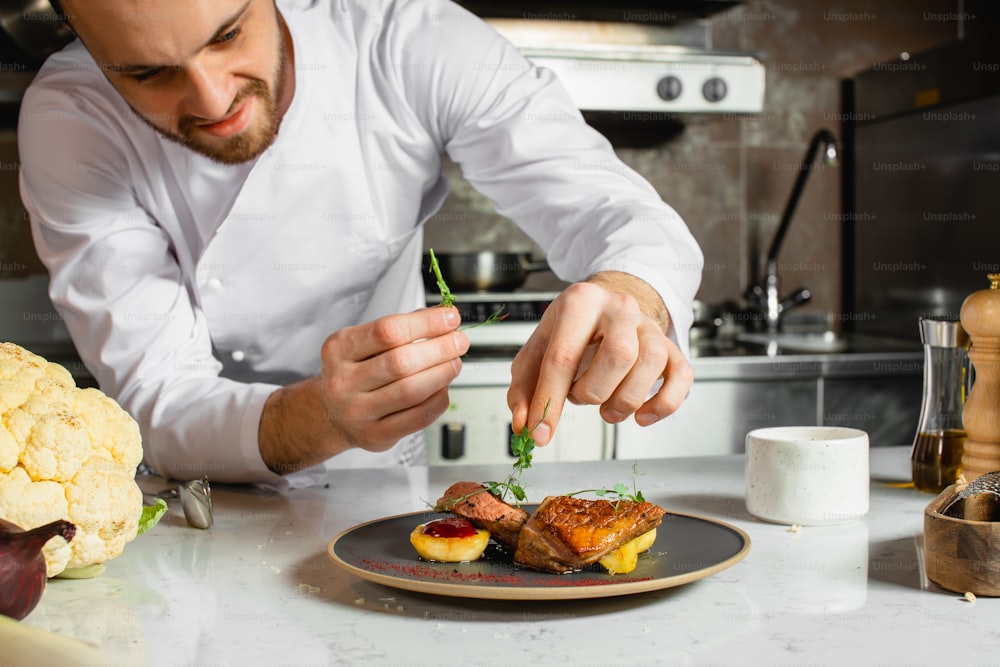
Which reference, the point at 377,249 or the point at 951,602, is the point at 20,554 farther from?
the point at 377,249

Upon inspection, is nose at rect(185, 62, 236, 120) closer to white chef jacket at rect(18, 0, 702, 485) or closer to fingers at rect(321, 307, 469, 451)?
white chef jacket at rect(18, 0, 702, 485)

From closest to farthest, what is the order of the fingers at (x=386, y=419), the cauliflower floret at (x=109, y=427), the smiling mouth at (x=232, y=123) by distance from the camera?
the cauliflower floret at (x=109, y=427), the fingers at (x=386, y=419), the smiling mouth at (x=232, y=123)

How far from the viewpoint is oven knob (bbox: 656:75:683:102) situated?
287cm

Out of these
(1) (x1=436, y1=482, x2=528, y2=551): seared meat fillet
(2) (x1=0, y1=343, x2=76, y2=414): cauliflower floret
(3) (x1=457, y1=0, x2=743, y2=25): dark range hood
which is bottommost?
(1) (x1=436, y1=482, x2=528, y2=551): seared meat fillet

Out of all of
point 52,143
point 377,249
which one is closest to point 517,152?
point 377,249

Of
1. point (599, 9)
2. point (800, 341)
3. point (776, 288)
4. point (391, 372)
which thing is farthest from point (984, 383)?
point (599, 9)

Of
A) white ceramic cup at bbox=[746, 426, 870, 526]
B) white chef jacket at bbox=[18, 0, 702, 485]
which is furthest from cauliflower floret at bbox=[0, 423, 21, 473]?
white ceramic cup at bbox=[746, 426, 870, 526]

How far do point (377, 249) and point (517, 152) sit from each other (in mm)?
A: 301

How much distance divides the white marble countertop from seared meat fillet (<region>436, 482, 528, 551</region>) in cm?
9

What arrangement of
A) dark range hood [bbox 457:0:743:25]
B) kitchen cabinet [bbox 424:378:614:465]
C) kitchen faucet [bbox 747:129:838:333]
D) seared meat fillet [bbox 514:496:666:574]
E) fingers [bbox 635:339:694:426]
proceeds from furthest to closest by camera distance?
kitchen faucet [bbox 747:129:838:333] < dark range hood [bbox 457:0:743:25] < kitchen cabinet [bbox 424:378:614:465] < fingers [bbox 635:339:694:426] < seared meat fillet [bbox 514:496:666:574]

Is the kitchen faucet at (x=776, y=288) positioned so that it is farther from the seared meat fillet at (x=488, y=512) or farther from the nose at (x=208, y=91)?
the seared meat fillet at (x=488, y=512)

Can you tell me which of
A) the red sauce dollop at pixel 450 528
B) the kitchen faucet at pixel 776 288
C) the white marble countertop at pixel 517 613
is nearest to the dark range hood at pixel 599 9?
the kitchen faucet at pixel 776 288

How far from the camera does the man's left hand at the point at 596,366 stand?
102 centimetres

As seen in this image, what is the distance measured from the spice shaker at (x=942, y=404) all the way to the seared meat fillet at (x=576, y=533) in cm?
47
